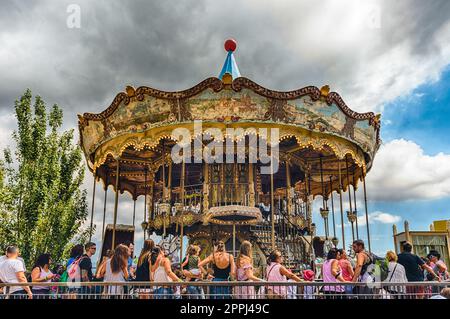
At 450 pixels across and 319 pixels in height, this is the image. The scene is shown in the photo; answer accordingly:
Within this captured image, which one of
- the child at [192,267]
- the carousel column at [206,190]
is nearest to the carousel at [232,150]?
the carousel column at [206,190]

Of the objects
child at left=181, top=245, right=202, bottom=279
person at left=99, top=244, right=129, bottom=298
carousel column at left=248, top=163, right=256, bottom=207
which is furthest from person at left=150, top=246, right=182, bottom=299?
carousel column at left=248, top=163, right=256, bottom=207

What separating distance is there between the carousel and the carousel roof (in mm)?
30

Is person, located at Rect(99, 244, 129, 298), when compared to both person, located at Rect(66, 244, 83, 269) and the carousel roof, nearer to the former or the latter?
person, located at Rect(66, 244, 83, 269)

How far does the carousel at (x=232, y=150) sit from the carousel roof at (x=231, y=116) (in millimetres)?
30

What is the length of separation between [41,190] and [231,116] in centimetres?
1337

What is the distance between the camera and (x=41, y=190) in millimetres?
21016

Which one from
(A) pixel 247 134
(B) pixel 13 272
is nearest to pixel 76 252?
(B) pixel 13 272

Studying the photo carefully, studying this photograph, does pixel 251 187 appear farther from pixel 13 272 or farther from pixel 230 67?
pixel 13 272

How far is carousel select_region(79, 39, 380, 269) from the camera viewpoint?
12.0 meters

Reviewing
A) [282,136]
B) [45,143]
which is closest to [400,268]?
[282,136]

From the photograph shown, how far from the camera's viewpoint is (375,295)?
6.58m
